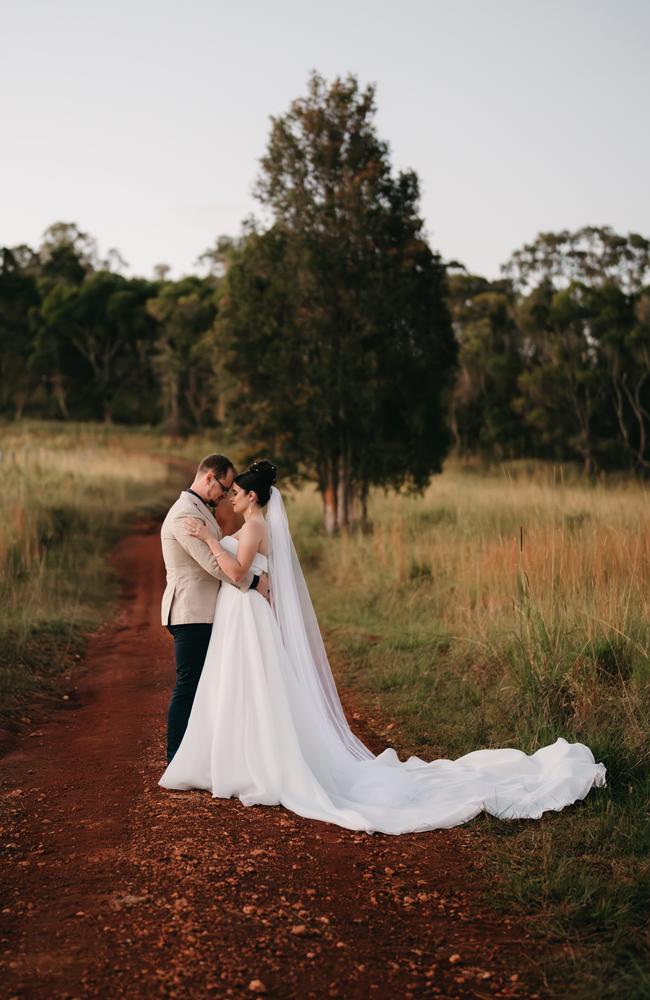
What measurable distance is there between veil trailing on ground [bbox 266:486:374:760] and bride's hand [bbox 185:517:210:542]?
50 cm

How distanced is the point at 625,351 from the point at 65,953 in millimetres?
34539

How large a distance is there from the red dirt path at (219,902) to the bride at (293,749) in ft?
0.46

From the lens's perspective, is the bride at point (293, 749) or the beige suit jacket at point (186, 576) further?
the beige suit jacket at point (186, 576)

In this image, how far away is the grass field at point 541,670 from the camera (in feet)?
12.5

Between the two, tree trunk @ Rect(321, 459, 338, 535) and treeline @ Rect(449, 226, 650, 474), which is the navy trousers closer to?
tree trunk @ Rect(321, 459, 338, 535)

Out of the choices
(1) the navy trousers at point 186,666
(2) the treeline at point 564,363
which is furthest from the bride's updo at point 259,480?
(2) the treeline at point 564,363

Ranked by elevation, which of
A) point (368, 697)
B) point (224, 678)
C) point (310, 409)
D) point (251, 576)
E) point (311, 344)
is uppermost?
point (311, 344)

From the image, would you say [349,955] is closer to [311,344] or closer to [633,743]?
[633,743]

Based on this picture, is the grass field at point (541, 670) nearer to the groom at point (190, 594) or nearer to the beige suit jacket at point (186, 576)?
the groom at point (190, 594)

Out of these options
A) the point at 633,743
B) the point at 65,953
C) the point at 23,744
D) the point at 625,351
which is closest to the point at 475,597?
the point at 633,743

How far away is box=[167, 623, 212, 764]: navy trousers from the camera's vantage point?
5.68 m

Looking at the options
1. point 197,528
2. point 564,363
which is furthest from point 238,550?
point 564,363

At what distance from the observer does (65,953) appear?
3.38m

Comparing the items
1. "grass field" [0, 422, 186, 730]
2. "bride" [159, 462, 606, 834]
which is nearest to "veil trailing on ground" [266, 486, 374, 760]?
"bride" [159, 462, 606, 834]
